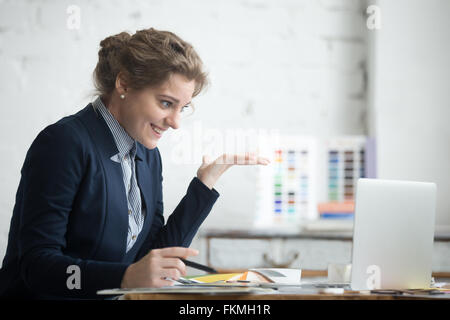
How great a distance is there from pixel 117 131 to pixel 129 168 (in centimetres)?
8

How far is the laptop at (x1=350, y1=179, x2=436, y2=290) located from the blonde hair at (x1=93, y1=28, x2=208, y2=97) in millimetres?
427

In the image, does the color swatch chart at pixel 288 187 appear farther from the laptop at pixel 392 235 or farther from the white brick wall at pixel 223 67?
the laptop at pixel 392 235

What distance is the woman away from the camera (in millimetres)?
794

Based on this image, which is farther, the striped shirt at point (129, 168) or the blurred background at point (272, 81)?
the blurred background at point (272, 81)

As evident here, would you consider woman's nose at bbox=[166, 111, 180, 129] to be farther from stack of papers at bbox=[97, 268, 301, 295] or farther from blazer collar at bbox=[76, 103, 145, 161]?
stack of papers at bbox=[97, 268, 301, 295]

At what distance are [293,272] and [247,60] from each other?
1106mm

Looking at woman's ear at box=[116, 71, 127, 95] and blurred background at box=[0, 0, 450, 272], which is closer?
woman's ear at box=[116, 71, 127, 95]

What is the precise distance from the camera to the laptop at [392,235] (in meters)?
0.84
